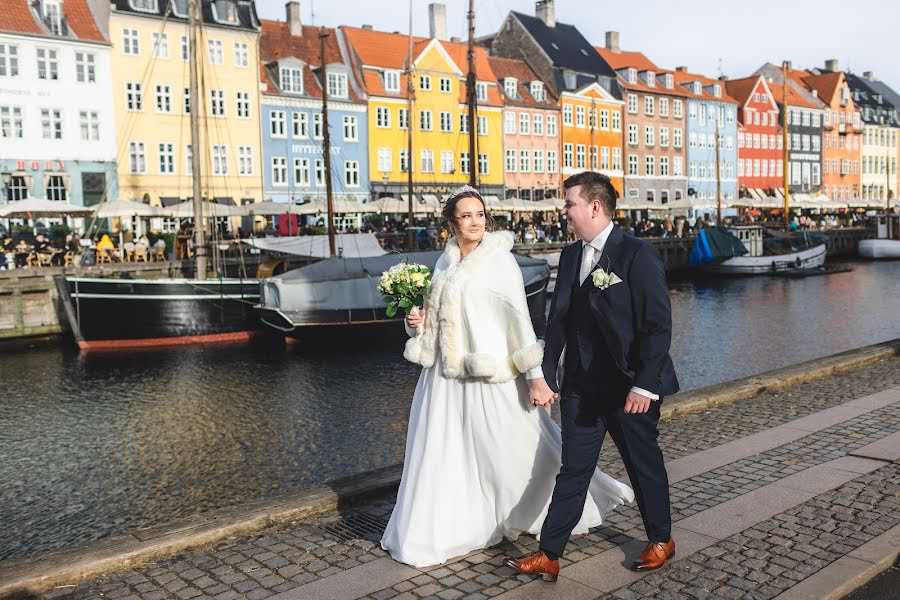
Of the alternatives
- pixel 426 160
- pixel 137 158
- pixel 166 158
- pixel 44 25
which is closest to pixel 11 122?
pixel 44 25

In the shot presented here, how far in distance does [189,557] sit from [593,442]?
2.38 meters

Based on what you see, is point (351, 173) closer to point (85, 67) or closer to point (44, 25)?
point (85, 67)

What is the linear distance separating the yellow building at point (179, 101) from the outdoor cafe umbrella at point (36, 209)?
387 inches

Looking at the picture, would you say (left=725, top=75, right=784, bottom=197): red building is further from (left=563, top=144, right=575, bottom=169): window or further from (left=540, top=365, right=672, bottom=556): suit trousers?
(left=540, top=365, right=672, bottom=556): suit trousers

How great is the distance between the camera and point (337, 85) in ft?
166

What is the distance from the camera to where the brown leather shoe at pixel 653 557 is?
15.5 ft

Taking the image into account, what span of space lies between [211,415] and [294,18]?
40971mm

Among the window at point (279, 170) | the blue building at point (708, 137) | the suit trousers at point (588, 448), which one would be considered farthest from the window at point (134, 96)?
the blue building at point (708, 137)

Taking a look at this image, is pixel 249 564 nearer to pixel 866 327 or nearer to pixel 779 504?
pixel 779 504

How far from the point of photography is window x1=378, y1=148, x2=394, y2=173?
5225cm

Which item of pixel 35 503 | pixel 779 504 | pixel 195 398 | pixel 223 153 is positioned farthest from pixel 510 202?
pixel 779 504

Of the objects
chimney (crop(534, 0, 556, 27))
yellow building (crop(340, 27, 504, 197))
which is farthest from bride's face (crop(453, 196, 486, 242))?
chimney (crop(534, 0, 556, 27))

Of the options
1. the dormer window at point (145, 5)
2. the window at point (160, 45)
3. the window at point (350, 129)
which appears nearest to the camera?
the dormer window at point (145, 5)

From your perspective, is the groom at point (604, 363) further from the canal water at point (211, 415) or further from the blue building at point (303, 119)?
the blue building at point (303, 119)
